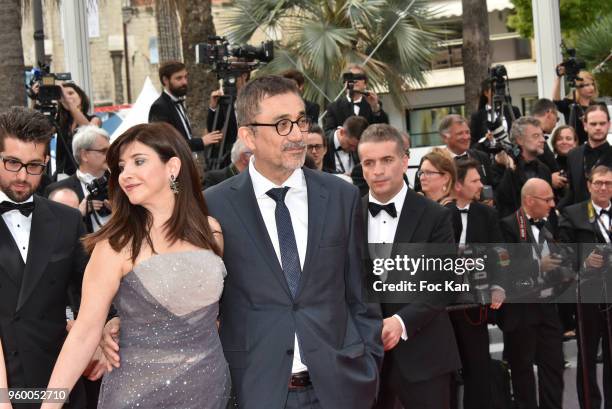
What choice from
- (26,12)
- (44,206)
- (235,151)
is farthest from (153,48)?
(44,206)

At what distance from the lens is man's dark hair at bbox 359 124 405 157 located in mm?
6184

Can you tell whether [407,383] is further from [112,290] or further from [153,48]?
[153,48]

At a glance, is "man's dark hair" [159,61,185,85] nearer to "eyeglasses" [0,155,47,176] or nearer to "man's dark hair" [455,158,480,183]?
"man's dark hair" [455,158,480,183]

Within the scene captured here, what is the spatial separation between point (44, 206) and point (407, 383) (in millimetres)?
2272

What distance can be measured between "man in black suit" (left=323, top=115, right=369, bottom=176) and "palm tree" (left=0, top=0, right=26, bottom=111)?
123 inches

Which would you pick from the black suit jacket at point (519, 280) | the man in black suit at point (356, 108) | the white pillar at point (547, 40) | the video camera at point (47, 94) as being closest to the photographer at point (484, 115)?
the man in black suit at point (356, 108)

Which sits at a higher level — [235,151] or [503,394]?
[235,151]

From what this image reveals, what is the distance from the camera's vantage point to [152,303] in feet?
13.3

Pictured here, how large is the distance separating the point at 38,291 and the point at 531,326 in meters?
4.21

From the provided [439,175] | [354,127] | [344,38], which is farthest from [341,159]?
[344,38]

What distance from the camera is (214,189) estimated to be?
4.50 metres

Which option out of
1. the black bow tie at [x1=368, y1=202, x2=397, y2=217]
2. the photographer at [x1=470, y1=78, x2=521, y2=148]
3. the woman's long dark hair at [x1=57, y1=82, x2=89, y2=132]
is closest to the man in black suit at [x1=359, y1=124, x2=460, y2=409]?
the black bow tie at [x1=368, y1=202, x2=397, y2=217]

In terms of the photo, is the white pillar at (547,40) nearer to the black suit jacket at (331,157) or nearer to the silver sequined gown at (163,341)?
the black suit jacket at (331,157)

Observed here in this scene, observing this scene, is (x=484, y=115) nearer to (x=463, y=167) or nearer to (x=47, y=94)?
(x=463, y=167)
